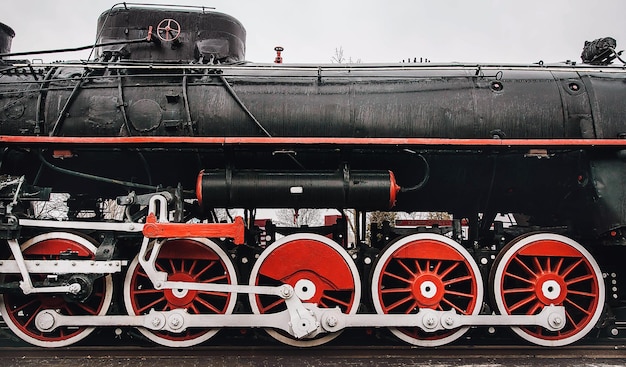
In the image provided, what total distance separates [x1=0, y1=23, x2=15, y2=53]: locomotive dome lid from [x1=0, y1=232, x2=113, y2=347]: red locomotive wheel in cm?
266

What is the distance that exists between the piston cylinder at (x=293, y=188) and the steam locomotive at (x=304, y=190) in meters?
0.02

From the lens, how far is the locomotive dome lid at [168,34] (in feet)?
18.8

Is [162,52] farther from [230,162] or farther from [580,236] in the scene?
[580,236]

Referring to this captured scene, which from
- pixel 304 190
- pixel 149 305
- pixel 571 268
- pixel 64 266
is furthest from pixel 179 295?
pixel 571 268

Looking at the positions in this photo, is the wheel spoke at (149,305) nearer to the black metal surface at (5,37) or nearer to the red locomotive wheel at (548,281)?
the red locomotive wheel at (548,281)

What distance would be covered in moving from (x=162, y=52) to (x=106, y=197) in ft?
6.33

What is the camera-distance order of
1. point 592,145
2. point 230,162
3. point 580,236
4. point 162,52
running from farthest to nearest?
point 162,52
point 580,236
point 230,162
point 592,145

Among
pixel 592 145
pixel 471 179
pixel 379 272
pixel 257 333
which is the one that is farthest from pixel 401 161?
pixel 257 333

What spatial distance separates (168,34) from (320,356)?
4127 millimetres

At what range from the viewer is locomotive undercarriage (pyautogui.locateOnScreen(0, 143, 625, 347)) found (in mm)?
4723

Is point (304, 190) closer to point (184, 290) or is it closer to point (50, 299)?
point (184, 290)

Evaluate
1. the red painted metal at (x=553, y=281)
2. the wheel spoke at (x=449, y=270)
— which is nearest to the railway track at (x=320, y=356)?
the red painted metal at (x=553, y=281)

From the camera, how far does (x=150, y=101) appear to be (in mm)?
5082

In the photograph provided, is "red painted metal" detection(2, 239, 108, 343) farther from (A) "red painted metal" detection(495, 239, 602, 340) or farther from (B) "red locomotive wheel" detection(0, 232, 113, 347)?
(A) "red painted metal" detection(495, 239, 602, 340)
